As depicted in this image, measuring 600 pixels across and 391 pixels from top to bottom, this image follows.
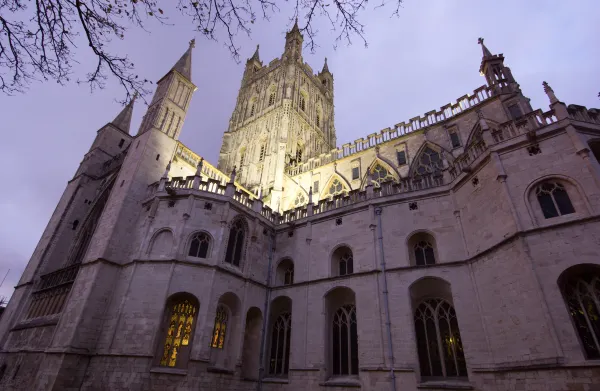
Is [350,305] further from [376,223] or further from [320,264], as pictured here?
[376,223]

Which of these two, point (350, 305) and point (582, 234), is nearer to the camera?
point (582, 234)

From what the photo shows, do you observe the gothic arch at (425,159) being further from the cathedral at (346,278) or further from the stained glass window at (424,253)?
the stained glass window at (424,253)

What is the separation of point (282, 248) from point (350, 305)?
5.35m

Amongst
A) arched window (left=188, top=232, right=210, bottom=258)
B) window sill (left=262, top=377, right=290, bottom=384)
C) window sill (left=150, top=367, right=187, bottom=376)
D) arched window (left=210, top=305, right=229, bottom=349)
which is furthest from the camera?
arched window (left=188, top=232, right=210, bottom=258)

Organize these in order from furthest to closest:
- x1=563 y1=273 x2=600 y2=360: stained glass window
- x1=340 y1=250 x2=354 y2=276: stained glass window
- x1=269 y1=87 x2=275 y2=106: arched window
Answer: x1=269 y1=87 x2=275 y2=106: arched window < x1=340 y1=250 x2=354 y2=276: stained glass window < x1=563 y1=273 x2=600 y2=360: stained glass window

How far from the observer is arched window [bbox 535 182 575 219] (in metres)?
11.4

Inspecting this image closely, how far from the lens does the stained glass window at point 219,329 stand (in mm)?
14797

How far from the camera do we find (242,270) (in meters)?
17.3

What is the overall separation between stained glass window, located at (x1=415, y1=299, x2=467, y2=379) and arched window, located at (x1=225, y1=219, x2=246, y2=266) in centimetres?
916

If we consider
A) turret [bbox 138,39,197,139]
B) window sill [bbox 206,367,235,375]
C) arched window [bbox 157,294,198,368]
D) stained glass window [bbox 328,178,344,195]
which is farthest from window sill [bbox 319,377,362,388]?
turret [bbox 138,39,197,139]

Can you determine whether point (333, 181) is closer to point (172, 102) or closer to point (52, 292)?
point (172, 102)

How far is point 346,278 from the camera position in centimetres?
1575

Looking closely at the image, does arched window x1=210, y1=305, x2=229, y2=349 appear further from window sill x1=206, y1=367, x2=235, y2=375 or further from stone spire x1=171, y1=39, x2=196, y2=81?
stone spire x1=171, y1=39, x2=196, y2=81

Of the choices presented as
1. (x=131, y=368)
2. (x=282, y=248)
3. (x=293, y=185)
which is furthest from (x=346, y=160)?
(x=131, y=368)
